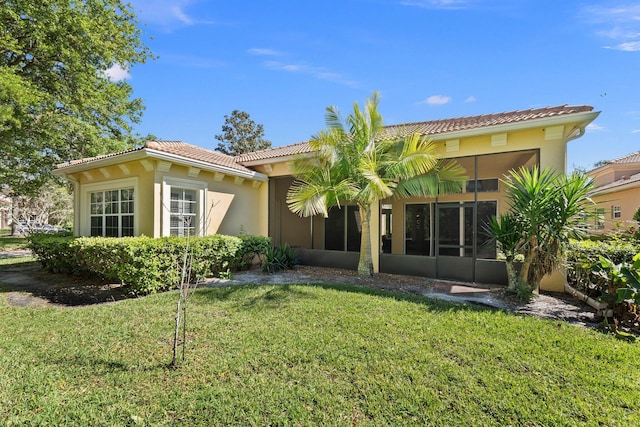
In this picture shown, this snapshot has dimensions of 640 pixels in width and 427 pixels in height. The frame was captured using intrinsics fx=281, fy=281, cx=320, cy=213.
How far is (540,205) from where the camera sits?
6102 millimetres

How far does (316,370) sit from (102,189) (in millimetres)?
10305

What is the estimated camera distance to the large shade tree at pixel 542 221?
19.6 feet

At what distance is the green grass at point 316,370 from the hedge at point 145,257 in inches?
58.9

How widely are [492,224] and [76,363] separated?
8.37m

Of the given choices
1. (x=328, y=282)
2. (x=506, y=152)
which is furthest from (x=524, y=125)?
(x=328, y=282)

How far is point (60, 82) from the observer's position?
1452 cm

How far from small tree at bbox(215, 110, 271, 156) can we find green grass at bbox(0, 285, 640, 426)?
123ft

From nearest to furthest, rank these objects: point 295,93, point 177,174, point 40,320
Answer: point 40,320
point 177,174
point 295,93

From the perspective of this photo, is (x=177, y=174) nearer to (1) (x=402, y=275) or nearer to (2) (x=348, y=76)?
(2) (x=348, y=76)

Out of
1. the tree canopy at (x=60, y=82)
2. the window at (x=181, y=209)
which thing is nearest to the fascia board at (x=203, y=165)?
the window at (x=181, y=209)

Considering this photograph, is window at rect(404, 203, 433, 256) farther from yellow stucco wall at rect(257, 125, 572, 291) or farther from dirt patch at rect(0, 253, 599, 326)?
dirt patch at rect(0, 253, 599, 326)

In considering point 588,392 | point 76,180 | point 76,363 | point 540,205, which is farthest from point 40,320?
point 540,205

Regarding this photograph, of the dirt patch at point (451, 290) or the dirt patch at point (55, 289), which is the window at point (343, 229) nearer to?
the dirt patch at point (451, 290)

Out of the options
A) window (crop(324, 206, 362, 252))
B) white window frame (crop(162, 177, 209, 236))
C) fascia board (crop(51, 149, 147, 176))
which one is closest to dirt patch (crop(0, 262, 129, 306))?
white window frame (crop(162, 177, 209, 236))
